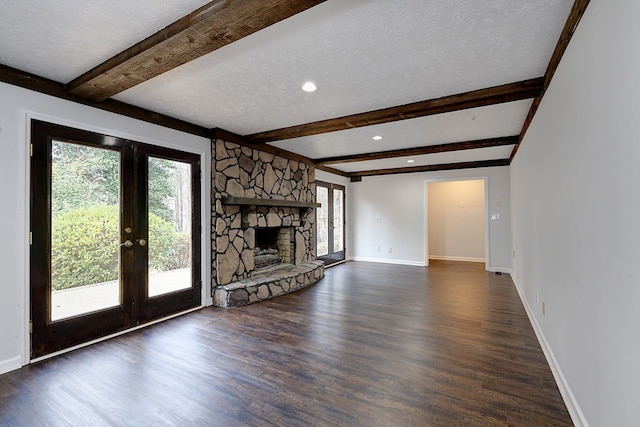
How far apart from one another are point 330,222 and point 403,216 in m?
1.87

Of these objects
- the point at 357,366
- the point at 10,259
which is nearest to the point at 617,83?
the point at 357,366

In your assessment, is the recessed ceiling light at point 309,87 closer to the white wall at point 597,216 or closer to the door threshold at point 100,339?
the white wall at point 597,216

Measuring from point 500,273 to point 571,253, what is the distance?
4.91m

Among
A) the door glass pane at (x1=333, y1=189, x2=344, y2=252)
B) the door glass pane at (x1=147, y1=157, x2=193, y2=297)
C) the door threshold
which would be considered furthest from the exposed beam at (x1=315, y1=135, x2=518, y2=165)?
the door threshold

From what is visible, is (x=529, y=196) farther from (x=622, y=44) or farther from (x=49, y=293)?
(x=49, y=293)

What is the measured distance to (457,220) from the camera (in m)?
8.25

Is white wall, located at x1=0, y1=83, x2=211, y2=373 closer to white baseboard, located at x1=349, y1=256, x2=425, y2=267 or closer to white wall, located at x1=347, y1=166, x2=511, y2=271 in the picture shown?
white wall, located at x1=347, y1=166, x2=511, y2=271

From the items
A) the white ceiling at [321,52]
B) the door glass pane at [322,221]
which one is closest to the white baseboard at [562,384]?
the white ceiling at [321,52]

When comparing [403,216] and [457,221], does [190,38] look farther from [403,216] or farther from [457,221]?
[457,221]

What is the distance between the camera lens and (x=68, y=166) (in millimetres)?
2840

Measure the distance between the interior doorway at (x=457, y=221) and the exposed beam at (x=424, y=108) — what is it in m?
4.88

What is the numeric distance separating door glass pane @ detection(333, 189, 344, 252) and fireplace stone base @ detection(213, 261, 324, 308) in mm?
1855

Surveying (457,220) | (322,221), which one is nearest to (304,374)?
(322,221)

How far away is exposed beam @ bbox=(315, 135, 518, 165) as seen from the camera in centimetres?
472
